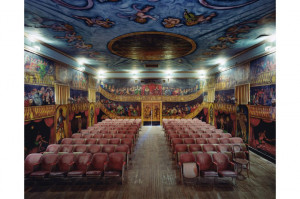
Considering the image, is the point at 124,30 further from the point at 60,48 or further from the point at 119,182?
the point at 119,182

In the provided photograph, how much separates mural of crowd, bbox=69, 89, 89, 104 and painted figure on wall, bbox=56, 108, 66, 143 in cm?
141

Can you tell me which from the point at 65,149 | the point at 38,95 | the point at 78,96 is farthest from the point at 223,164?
the point at 78,96

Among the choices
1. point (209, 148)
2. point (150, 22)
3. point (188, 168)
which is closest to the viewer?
point (188, 168)

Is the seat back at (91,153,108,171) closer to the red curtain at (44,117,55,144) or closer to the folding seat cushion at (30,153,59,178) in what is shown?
the folding seat cushion at (30,153,59,178)

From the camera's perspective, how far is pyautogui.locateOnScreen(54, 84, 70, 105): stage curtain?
9.15 meters

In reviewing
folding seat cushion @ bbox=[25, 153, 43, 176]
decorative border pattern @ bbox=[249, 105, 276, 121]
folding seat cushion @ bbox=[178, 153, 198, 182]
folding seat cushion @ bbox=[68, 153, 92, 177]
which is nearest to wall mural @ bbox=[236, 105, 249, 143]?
decorative border pattern @ bbox=[249, 105, 276, 121]

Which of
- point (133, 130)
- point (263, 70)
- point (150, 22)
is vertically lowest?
point (133, 130)

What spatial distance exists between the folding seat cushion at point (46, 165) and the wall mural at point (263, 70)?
10913 millimetres

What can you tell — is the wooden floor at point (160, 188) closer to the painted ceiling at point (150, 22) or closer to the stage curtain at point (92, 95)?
the painted ceiling at point (150, 22)

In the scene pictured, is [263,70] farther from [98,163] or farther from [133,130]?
[98,163]

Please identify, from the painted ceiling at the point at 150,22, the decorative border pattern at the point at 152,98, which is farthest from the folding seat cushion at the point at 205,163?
the decorative border pattern at the point at 152,98

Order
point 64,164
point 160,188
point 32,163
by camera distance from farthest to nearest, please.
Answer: point 64,164
point 32,163
point 160,188

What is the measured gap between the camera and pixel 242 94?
378 inches

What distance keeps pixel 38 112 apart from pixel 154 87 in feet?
39.9
